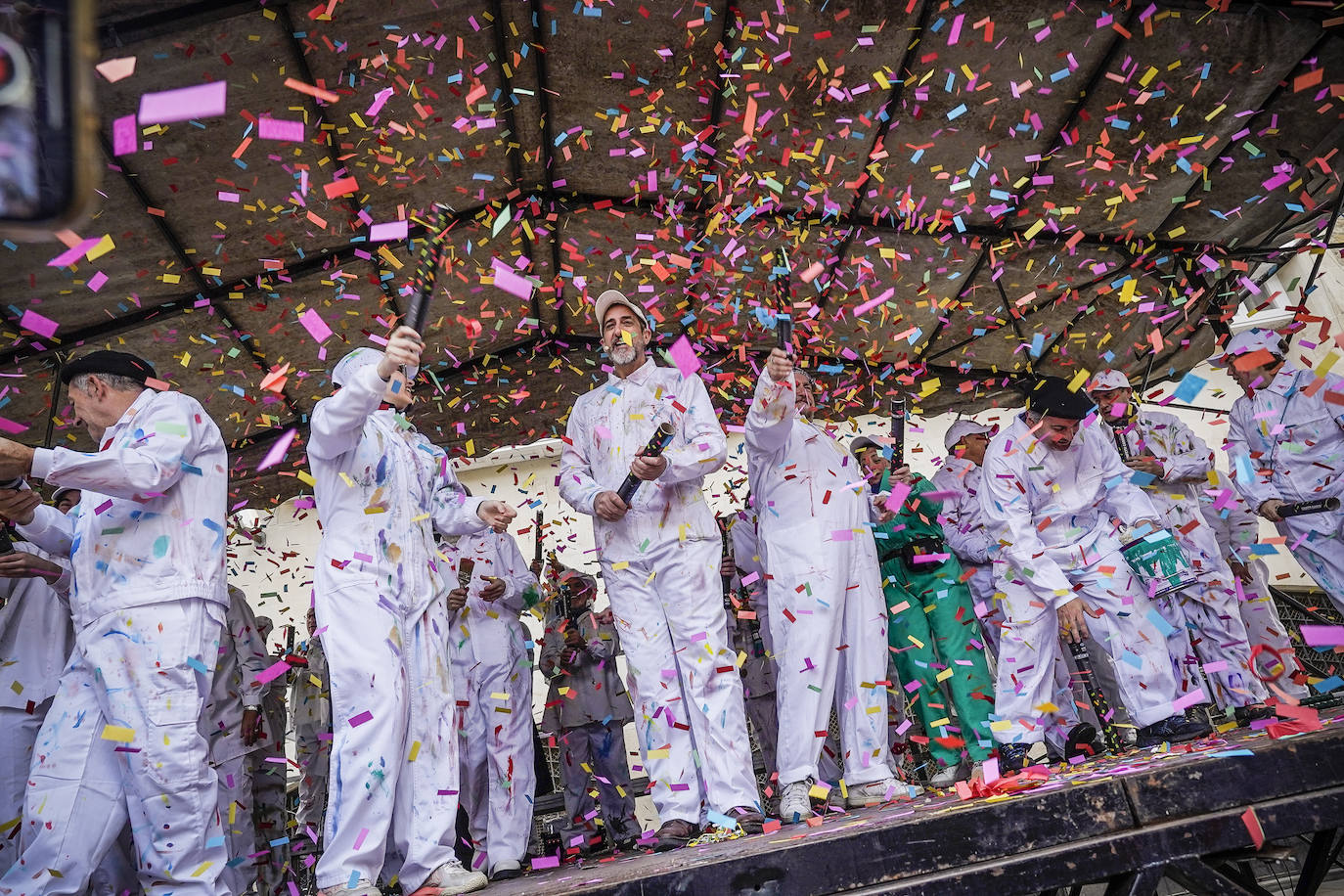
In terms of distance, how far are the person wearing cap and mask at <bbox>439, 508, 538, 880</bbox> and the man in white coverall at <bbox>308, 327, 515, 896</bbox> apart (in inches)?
73.2

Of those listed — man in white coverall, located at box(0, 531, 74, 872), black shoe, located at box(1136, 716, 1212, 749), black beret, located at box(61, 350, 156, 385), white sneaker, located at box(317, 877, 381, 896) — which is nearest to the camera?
white sneaker, located at box(317, 877, 381, 896)

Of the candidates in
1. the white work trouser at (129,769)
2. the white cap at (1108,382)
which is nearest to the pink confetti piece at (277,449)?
the white work trouser at (129,769)

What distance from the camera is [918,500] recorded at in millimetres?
5902

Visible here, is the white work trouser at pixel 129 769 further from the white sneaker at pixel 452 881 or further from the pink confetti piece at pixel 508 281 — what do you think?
the pink confetti piece at pixel 508 281

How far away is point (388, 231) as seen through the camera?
23.0 ft

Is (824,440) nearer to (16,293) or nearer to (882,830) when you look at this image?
(882,830)

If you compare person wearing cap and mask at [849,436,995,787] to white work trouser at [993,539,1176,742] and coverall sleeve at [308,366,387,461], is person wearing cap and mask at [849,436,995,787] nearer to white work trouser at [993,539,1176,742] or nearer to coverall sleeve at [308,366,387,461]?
white work trouser at [993,539,1176,742]

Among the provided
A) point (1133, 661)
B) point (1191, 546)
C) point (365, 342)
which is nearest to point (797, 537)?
point (1133, 661)

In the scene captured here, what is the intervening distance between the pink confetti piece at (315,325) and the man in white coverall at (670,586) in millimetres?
4204

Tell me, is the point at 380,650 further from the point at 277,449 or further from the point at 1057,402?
the point at 1057,402

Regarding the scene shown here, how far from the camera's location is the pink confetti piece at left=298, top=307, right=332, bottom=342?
7.61 m

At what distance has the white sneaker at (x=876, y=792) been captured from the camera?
3850mm

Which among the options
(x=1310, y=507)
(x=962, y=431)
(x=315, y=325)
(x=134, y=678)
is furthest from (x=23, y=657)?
(x=1310, y=507)

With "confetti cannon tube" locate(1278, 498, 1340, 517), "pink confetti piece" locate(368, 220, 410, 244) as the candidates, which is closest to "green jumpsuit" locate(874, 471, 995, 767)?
"confetti cannon tube" locate(1278, 498, 1340, 517)
